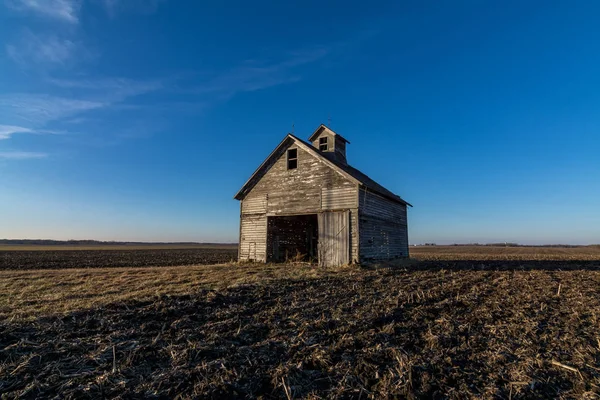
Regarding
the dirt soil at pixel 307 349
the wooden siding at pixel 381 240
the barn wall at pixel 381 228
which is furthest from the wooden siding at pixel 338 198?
the dirt soil at pixel 307 349

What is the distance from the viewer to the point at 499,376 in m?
5.02

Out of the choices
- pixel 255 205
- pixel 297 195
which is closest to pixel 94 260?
pixel 255 205

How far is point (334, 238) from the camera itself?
19984mm

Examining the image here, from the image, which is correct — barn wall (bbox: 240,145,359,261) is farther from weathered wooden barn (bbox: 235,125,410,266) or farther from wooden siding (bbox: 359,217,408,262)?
wooden siding (bbox: 359,217,408,262)

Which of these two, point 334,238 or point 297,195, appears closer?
point 334,238

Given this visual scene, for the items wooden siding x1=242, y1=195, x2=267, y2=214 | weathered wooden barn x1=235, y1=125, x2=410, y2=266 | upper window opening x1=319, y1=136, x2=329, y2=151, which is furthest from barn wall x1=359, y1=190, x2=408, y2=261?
wooden siding x1=242, y1=195, x2=267, y2=214

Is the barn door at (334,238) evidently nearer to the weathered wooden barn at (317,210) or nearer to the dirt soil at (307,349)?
the weathered wooden barn at (317,210)

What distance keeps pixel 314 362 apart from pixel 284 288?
21.7ft

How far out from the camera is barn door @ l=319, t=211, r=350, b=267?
1943 cm

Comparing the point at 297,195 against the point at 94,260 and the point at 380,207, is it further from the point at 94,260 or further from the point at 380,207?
the point at 94,260

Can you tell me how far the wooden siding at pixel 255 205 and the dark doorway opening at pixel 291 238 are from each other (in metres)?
0.94

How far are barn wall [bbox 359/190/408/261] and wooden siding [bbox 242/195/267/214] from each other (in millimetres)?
7289

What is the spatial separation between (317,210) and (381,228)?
498 centimetres

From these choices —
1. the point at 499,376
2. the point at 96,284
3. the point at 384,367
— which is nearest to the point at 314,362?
the point at 384,367
